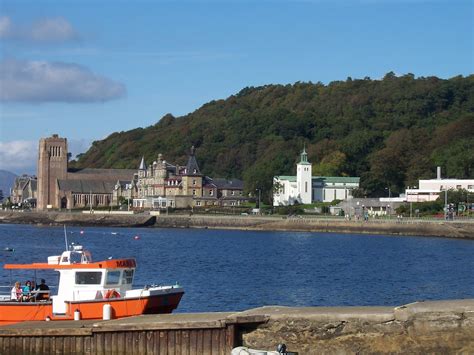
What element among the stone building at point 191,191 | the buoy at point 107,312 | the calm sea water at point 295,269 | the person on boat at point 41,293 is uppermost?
the stone building at point 191,191

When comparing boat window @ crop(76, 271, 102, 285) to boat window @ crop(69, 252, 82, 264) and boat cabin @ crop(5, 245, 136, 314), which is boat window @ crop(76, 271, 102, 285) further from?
boat window @ crop(69, 252, 82, 264)

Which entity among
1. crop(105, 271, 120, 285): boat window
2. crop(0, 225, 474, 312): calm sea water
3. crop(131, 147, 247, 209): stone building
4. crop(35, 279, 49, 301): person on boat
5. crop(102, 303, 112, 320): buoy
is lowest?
crop(0, 225, 474, 312): calm sea water

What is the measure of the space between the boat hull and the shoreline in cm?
9031

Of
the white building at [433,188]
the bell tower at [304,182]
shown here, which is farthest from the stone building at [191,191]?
the white building at [433,188]

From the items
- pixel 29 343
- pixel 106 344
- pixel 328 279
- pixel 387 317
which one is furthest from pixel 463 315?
pixel 328 279

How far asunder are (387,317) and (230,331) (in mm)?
4094

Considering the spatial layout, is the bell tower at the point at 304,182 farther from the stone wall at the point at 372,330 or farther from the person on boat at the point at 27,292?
the stone wall at the point at 372,330

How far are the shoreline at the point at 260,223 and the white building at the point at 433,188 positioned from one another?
21.9 meters

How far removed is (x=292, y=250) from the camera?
3713 inches

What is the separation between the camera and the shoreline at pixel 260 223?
126 m

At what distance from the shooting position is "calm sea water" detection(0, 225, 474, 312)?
5078 cm

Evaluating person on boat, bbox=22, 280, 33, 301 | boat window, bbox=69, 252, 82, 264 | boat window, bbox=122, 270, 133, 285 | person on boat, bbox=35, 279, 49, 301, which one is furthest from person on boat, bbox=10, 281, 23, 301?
boat window, bbox=122, 270, 133, 285

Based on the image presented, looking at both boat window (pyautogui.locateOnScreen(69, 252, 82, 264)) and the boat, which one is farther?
boat window (pyautogui.locateOnScreen(69, 252, 82, 264))

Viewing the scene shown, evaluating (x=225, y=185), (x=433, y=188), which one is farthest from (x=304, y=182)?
(x=433, y=188)
